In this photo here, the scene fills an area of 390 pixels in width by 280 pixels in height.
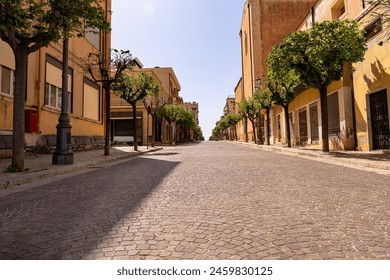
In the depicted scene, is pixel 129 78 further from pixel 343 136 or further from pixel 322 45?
pixel 343 136

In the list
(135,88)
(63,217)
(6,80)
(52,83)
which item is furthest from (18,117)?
(135,88)

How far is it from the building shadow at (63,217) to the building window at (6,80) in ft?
29.1

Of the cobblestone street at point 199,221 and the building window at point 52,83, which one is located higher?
the building window at point 52,83

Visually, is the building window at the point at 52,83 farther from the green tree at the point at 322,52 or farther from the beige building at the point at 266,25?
the beige building at the point at 266,25

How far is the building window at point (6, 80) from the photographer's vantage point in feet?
40.2

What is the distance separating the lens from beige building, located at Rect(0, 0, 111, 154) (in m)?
12.4

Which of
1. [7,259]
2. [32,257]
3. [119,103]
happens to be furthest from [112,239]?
[119,103]

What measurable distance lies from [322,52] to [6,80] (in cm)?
1438

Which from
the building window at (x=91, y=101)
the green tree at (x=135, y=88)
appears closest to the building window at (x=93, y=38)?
the building window at (x=91, y=101)

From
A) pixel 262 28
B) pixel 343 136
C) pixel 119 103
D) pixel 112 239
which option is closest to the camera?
pixel 112 239

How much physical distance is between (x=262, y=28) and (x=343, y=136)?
121 ft

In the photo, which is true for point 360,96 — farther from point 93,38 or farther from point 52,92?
point 93,38

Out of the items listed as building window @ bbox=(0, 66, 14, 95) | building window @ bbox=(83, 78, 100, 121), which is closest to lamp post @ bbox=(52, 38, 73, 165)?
building window @ bbox=(0, 66, 14, 95)

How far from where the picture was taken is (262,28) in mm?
48000
